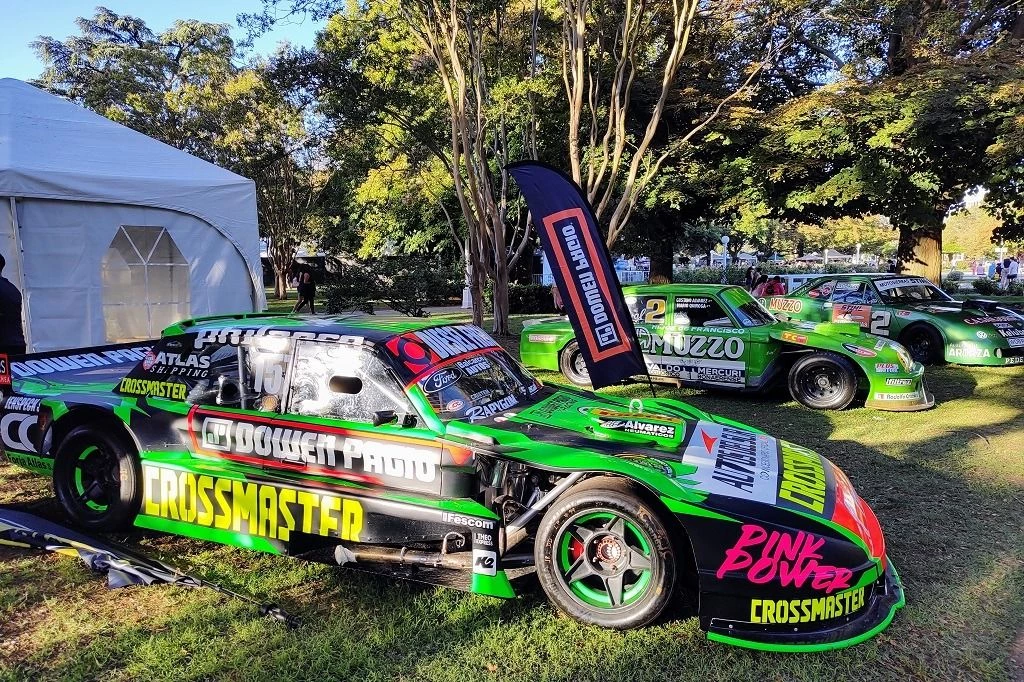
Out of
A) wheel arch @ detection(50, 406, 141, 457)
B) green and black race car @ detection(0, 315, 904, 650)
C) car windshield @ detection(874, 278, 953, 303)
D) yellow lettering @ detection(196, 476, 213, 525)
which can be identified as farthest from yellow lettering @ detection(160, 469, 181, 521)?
car windshield @ detection(874, 278, 953, 303)

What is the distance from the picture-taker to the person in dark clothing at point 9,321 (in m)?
5.28

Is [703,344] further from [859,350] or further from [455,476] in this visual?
[455,476]

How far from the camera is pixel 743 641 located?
288cm

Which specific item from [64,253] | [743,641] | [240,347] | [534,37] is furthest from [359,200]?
[743,641]

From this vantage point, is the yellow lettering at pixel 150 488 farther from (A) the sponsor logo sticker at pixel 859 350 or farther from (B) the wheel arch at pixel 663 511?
(A) the sponsor logo sticker at pixel 859 350

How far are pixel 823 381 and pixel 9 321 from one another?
8.35m

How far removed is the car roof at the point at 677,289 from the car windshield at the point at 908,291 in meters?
4.18

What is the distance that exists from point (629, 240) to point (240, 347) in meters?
16.8

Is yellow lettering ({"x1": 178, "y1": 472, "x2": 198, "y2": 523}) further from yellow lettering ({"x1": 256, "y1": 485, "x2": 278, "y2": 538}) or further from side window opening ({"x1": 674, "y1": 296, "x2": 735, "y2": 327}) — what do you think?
side window opening ({"x1": 674, "y1": 296, "x2": 735, "y2": 327})

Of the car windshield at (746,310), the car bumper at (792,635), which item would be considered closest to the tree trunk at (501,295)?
the car windshield at (746,310)

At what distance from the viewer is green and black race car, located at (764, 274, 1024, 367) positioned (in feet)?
32.7

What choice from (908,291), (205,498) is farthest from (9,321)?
(908,291)

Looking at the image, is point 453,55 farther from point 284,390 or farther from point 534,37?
point 284,390

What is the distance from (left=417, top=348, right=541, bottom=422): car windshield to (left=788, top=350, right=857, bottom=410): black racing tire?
15.3 feet
